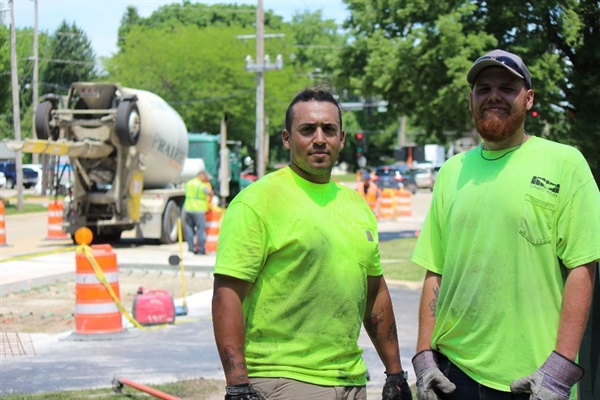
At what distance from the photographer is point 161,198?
25125mm

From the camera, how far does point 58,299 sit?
1516 centimetres

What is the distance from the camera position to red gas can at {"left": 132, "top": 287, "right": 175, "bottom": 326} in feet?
40.7

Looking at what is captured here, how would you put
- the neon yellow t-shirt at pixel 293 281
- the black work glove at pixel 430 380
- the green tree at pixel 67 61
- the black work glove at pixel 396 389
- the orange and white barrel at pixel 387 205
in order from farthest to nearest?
the orange and white barrel at pixel 387 205 → the green tree at pixel 67 61 → the black work glove at pixel 396 389 → the neon yellow t-shirt at pixel 293 281 → the black work glove at pixel 430 380

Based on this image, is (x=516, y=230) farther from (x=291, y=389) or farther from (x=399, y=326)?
(x=399, y=326)

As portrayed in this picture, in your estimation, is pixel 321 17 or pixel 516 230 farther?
pixel 321 17

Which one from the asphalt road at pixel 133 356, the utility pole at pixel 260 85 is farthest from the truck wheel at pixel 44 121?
the utility pole at pixel 260 85

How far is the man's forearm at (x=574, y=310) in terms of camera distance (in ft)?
12.0

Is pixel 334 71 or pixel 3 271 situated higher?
pixel 334 71

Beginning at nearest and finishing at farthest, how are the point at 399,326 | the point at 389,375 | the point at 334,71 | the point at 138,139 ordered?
the point at 389,375 → the point at 399,326 → the point at 138,139 → the point at 334,71

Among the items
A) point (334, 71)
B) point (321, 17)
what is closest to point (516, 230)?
point (334, 71)

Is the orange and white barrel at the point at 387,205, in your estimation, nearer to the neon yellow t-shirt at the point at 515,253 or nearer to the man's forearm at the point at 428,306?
the man's forearm at the point at 428,306

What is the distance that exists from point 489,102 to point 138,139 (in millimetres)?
20469

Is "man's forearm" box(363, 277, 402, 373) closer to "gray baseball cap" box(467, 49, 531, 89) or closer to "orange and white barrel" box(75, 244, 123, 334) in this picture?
"gray baseball cap" box(467, 49, 531, 89)

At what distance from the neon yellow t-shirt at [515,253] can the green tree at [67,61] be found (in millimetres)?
30295
